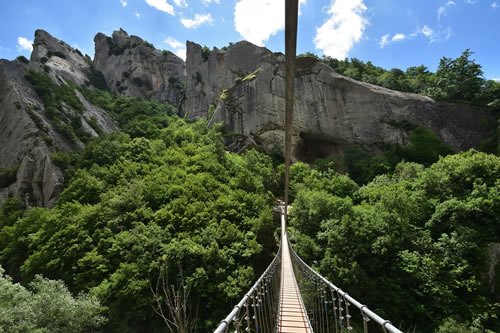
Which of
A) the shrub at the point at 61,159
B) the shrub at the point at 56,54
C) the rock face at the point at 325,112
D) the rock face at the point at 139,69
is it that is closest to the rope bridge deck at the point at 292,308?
the shrub at the point at 61,159

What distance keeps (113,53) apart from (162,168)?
42320 mm

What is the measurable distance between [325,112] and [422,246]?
17273 millimetres

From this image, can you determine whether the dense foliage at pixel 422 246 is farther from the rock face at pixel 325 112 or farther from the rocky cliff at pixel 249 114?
the rocky cliff at pixel 249 114

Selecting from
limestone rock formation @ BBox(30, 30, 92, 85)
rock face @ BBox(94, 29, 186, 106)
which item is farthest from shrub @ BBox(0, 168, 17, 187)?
rock face @ BBox(94, 29, 186, 106)

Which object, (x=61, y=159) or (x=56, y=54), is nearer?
(x=61, y=159)

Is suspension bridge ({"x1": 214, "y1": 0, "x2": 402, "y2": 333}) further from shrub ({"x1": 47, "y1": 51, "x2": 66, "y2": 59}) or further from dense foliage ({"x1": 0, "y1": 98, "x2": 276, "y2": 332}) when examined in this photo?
shrub ({"x1": 47, "y1": 51, "x2": 66, "y2": 59})

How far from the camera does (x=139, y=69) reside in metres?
43.8

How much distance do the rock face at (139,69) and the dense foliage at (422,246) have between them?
39576 millimetres

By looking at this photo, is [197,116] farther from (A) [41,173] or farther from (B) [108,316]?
(B) [108,316]

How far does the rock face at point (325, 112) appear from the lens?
22391mm

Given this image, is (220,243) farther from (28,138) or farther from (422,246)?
(28,138)

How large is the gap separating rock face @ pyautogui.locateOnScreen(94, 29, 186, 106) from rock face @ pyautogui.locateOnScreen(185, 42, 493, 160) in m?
20.4

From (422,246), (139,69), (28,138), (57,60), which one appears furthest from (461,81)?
(57,60)

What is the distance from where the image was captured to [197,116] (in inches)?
1409
